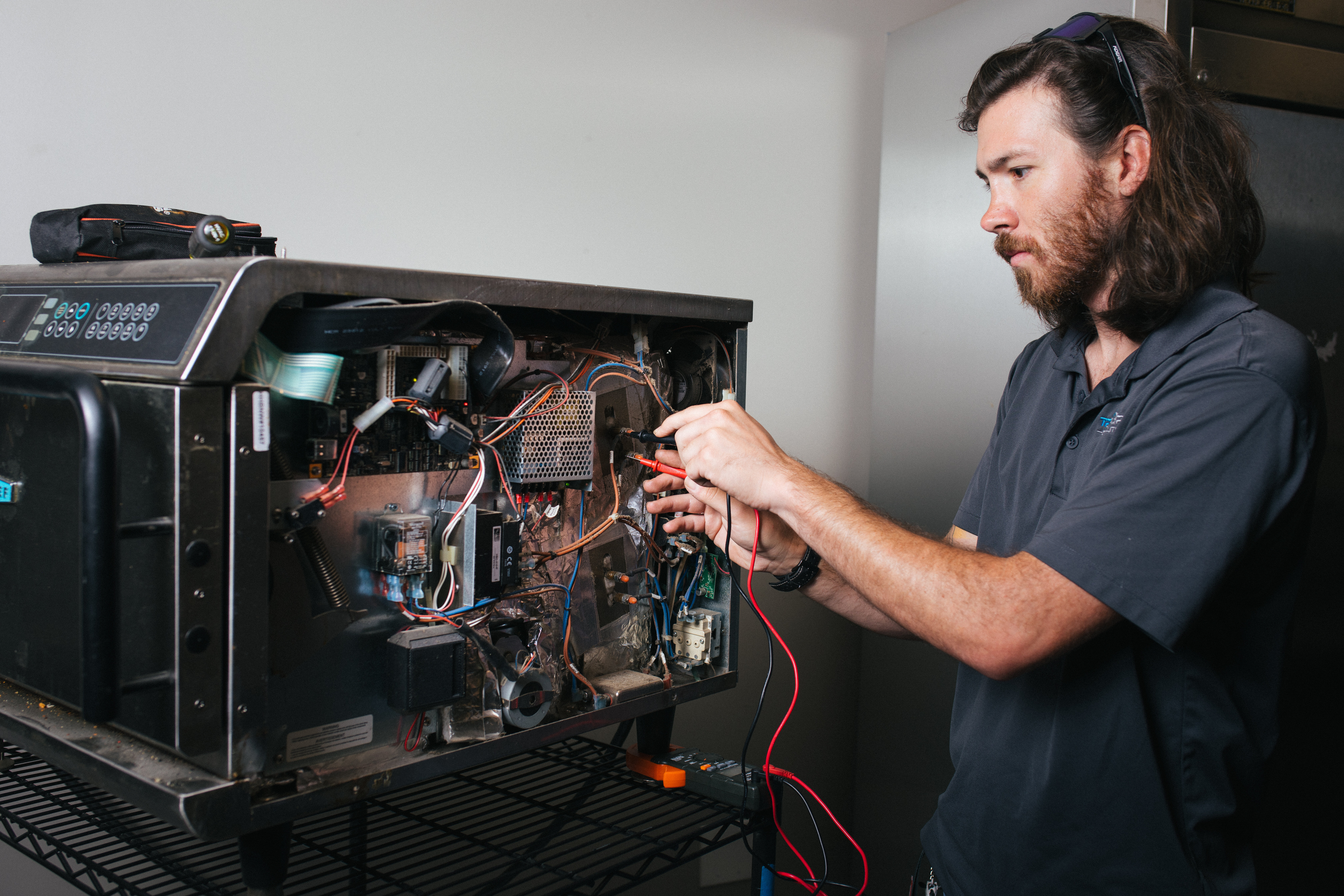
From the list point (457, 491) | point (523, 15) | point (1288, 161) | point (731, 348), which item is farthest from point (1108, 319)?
point (523, 15)

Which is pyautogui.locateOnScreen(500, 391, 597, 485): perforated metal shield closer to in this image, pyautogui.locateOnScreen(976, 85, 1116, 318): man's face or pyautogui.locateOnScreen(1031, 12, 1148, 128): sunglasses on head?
pyautogui.locateOnScreen(976, 85, 1116, 318): man's face

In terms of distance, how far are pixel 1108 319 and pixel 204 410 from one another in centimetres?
99

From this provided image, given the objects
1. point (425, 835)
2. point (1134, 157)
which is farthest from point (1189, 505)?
point (425, 835)

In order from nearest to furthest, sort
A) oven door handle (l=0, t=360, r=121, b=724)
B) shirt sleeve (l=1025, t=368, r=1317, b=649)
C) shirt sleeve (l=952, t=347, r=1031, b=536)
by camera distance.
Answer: oven door handle (l=0, t=360, r=121, b=724) → shirt sleeve (l=1025, t=368, r=1317, b=649) → shirt sleeve (l=952, t=347, r=1031, b=536)

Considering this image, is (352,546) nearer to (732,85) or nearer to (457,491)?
(457,491)

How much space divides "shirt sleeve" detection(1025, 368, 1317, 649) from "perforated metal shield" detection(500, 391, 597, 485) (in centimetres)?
54

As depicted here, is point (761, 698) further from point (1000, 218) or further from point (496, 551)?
point (1000, 218)

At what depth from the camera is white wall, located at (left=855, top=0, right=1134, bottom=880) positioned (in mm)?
1988

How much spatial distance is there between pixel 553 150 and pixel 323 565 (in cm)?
121

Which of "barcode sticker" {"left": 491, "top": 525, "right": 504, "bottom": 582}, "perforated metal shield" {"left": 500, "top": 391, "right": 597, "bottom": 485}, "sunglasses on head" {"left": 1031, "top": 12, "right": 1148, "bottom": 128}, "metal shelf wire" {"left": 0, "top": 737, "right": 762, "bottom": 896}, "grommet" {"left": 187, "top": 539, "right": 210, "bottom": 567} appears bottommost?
"metal shelf wire" {"left": 0, "top": 737, "right": 762, "bottom": 896}

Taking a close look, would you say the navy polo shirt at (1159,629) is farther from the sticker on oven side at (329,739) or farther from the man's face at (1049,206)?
the sticker on oven side at (329,739)

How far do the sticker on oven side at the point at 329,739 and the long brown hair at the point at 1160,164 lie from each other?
961 mm

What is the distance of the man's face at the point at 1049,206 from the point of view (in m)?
1.14

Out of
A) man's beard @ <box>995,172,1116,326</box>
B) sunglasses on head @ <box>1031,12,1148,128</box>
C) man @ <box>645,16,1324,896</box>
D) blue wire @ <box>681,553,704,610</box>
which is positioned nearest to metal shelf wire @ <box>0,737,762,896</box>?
blue wire @ <box>681,553,704,610</box>
